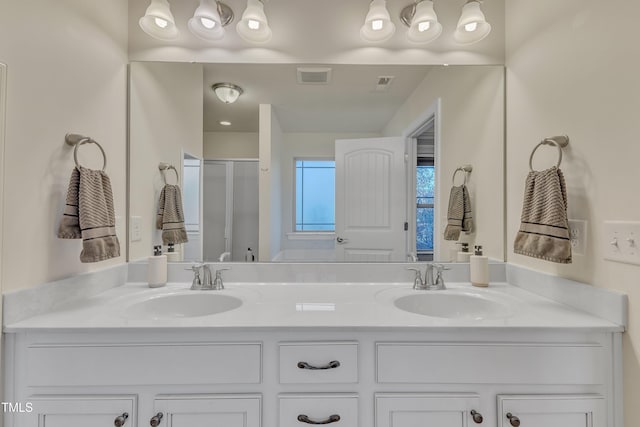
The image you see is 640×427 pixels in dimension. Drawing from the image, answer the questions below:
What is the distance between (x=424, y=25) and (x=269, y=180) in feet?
3.34

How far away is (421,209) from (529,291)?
1.87ft

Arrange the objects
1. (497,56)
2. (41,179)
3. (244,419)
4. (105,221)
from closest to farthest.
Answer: (244,419) < (41,179) < (105,221) < (497,56)

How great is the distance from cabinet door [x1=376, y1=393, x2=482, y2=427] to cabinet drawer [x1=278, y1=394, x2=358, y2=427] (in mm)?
84

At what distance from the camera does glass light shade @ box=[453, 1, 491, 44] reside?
1366 millimetres

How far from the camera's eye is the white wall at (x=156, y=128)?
57.2 inches

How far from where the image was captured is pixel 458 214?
151 cm

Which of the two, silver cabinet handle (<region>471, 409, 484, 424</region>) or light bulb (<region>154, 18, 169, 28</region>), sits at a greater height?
light bulb (<region>154, 18, 169, 28</region>)

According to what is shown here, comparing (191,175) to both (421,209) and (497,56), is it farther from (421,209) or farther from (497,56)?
(497,56)

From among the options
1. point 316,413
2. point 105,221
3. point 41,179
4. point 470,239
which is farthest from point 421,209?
point 41,179

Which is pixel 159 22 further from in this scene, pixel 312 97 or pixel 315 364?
pixel 315 364

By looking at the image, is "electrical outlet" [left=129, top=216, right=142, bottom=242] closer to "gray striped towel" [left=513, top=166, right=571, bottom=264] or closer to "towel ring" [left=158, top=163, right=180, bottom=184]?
"towel ring" [left=158, top=163, right=180, bottom=184]

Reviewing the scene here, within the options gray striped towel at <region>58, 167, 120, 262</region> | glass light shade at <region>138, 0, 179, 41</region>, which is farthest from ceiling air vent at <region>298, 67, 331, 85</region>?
gray striped towel at <region>58, 167, 120, 262</region>

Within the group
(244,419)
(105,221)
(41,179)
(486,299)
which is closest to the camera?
(244,419)

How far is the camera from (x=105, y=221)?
1134mm
